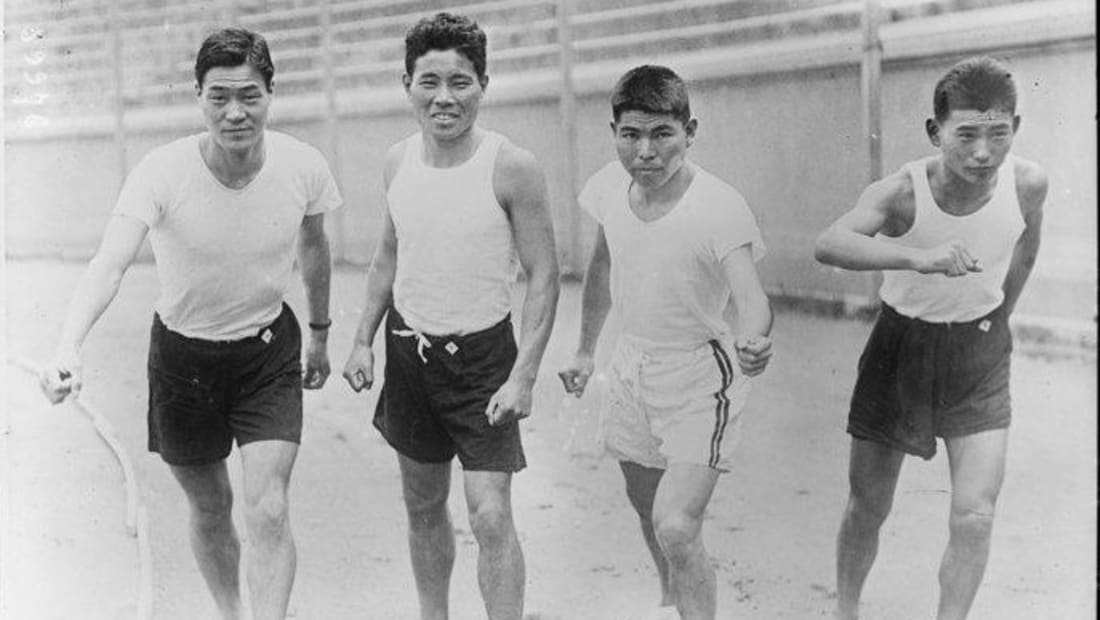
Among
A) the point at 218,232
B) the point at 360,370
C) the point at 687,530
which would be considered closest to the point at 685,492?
the point at 687,530

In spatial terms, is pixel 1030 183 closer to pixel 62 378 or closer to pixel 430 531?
pixel 430 531

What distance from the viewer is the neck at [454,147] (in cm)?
356

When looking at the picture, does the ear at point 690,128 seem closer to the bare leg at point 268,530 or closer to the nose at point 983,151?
the nose at point 983,151

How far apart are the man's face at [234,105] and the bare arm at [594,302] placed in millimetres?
915

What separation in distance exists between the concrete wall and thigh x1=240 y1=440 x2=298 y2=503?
76 cm

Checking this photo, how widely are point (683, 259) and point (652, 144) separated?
0.29 m

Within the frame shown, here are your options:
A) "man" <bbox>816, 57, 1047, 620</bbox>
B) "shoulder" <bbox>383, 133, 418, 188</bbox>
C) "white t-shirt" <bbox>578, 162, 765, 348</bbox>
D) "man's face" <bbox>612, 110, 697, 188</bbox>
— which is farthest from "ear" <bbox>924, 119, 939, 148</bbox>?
"shoulder" <bbox>383, 133, 418, 188</bbox>

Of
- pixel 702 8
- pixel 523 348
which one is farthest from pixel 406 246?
pixel 702 8

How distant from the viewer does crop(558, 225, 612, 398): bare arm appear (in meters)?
3.63

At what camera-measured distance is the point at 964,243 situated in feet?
11.2

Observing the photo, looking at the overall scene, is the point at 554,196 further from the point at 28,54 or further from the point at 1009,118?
the point at 28,54

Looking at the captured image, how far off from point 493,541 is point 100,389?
5.17ft

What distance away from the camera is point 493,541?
3.45m

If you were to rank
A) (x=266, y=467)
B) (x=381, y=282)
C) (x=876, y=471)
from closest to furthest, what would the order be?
1. (x=266, y=467)
2. (x=876, y=471)
3. (x=381, y=282)
